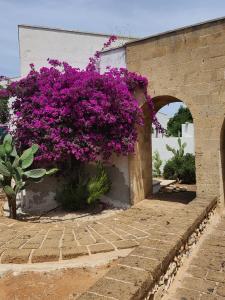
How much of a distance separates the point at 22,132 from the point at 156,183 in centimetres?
511

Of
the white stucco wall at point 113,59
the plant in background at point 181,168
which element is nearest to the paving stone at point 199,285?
the white stucco wall at point 113,59


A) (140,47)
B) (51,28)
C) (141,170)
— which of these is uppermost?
(51,28)

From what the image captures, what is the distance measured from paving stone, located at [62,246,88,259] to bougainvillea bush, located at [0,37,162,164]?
353cm

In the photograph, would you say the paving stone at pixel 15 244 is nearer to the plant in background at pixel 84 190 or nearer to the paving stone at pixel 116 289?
the paving stone at pixel 116 289

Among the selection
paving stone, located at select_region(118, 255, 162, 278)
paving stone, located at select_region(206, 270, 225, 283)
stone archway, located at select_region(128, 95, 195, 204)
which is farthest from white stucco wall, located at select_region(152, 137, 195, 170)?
paving stone, located at select_region(118, 255, 162, 278)

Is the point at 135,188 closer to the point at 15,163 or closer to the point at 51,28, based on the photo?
the point at 15,163

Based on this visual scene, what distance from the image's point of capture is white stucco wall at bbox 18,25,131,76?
1018cm

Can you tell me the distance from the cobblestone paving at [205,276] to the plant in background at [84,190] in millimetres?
3566

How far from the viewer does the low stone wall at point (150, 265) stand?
9.00 feet

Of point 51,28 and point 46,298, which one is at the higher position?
point 51,28

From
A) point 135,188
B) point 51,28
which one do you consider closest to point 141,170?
point 135,188

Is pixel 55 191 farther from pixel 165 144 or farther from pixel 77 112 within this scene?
pixel 165 144

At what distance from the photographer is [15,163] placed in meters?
7.52

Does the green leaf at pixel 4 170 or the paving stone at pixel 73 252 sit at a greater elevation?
the green leaf at pixel 4 170
